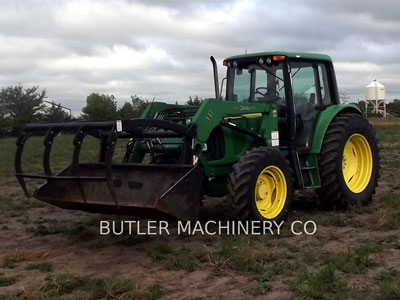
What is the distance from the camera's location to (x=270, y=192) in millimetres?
7250

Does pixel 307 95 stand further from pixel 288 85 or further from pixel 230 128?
pixel 230 128

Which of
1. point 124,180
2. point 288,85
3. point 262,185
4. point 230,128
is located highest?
point 288,85

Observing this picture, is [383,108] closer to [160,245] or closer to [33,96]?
[33,96]

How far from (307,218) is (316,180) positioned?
24.0 inches

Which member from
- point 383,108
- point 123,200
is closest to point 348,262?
point 123,200

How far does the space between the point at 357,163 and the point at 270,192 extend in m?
2.38

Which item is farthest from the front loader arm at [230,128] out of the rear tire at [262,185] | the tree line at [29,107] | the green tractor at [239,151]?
the tree line at [29,107]

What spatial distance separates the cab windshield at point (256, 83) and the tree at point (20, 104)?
1875 inches

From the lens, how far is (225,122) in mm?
7160

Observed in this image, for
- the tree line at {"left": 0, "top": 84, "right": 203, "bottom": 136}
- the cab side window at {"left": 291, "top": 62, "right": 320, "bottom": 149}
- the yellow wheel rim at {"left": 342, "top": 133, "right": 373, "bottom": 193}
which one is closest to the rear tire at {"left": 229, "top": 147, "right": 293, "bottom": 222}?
the cab side window at {"left": 291, "top": 62, "right": 320, "bottom": 149}

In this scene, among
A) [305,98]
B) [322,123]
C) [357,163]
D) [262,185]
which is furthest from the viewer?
[357,163]

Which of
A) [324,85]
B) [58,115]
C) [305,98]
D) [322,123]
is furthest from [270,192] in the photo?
[58,115]

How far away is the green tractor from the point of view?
20.6ft

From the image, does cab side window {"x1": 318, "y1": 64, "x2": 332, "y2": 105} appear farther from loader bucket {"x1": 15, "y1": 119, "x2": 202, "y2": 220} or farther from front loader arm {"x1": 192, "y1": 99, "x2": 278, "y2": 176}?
loader bucket {"x1": 15, "y1": 119, "x2": 202, "y2": 220}
